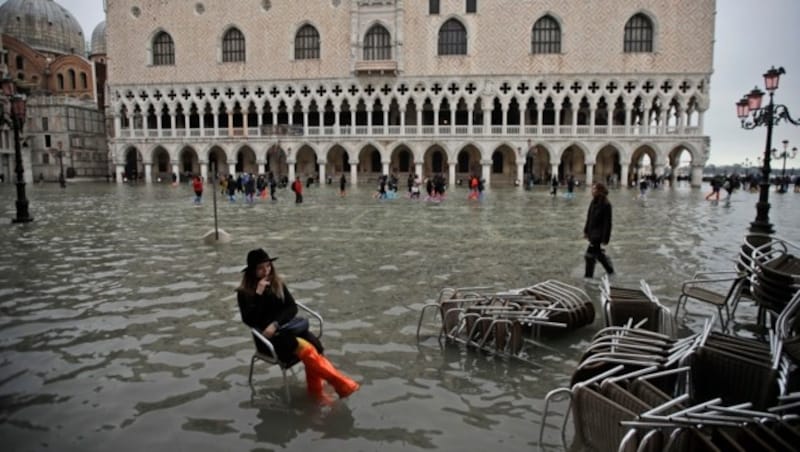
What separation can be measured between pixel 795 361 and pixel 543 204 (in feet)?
68.5

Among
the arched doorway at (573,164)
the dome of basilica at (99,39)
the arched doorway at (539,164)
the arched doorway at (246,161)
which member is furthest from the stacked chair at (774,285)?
the dome of basilica at (99,39)

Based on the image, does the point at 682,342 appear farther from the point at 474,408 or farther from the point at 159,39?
A: the point at 159,39

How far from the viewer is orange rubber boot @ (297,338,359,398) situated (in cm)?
462

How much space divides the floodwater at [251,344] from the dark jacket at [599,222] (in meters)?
0.78

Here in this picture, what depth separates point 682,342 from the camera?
13.8 ft

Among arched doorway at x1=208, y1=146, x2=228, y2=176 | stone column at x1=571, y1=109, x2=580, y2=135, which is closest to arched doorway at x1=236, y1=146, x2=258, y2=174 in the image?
arched doorway at x1=208, y1=146, x2=228, y2=176

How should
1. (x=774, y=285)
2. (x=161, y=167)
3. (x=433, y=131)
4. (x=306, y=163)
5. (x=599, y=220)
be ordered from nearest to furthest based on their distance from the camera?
(x=774, y=285), (x=599, y=220), (x=433, y=131), (x=306, y=163), (x=161, y=167)

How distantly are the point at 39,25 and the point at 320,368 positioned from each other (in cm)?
8077

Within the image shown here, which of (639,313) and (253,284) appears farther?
(639,313)

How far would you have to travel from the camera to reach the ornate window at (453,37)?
43.2 meters

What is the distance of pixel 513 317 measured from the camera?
18.7 feet

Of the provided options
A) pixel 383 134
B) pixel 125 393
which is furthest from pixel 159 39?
pixel 125 393

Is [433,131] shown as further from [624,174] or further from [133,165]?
[133,165]

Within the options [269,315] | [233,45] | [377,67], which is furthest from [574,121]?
[269,315]
